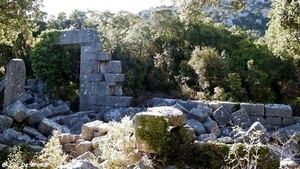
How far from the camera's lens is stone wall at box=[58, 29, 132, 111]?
1328 centimetres

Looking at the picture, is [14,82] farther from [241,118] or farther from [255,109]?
[255,109]


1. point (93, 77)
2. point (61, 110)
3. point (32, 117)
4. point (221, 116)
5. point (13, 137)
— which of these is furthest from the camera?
point (93, 77)

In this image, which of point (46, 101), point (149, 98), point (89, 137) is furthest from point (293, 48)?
point (46, 101)

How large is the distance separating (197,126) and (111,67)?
5556mm

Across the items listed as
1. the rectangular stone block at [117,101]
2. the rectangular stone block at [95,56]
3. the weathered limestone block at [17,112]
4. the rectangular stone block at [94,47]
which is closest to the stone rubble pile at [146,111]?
the weathered limestone block at [17,112]

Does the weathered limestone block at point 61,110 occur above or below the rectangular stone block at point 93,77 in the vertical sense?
below

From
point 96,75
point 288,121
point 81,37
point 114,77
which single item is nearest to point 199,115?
point 288,121

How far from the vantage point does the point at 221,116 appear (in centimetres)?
1015

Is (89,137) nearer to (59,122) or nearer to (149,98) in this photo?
(59,122)

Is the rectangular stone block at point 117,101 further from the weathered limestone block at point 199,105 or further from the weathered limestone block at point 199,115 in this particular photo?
the weathered limestone block at point 199,115

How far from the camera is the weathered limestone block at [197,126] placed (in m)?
8.67

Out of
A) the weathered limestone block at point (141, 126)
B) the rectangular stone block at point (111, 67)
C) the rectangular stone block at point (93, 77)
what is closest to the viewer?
the weathered limestone block at point (141, 126)

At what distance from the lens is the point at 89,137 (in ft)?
27.3

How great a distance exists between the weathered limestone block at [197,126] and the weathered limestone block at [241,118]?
162 centimetres
